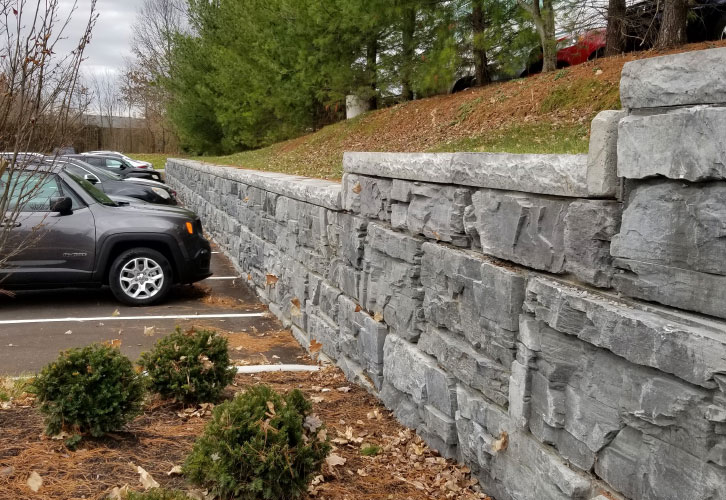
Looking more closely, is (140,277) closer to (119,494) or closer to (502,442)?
(119,494)

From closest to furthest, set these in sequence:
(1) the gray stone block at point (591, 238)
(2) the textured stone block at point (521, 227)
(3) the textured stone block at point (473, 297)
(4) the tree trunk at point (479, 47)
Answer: (1) the gray stone block at point (591, 238)
(2) the textured stone block at point (521, 227)
(3) the textured stone block at point (473, 297)
(4) the tree trunk at point (479, 47)

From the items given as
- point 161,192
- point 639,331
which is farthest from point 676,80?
point 161,192

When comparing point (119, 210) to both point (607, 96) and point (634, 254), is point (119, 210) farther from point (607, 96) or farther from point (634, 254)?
point (634, 254)

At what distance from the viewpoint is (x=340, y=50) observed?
17.3 meters

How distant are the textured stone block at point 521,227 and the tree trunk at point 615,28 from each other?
7.72 metres

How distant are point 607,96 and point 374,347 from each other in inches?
223

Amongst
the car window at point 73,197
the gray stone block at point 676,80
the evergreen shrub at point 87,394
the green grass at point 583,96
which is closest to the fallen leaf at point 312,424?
the evergreen shrub at point 87,394

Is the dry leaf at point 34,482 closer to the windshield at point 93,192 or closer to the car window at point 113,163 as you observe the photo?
the windshield at point 93,192

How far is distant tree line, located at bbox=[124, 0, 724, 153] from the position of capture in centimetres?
1145

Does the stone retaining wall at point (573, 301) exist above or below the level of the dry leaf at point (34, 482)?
above

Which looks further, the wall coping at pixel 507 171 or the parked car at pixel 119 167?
the parked car at pixel 119 167

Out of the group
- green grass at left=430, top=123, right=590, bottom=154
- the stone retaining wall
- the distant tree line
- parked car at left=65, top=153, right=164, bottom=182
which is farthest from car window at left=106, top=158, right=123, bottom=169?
the stone retaining wall

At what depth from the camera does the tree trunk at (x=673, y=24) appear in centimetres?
917

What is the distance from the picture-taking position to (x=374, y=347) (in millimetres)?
4723
